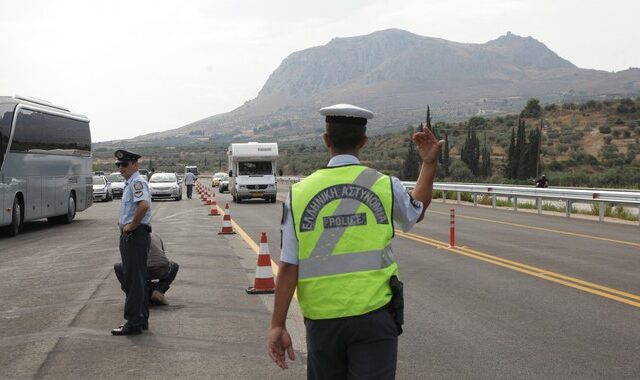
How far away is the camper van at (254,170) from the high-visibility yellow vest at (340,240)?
3550 cm

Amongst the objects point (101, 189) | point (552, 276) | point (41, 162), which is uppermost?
point (41, 162)

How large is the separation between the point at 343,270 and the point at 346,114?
0.72m

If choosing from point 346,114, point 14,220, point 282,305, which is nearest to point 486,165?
point 14,220

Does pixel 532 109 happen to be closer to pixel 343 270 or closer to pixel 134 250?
pixel 134 250

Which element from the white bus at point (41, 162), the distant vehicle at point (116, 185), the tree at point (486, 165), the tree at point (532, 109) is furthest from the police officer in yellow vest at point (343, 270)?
the tree at point (532, 109)

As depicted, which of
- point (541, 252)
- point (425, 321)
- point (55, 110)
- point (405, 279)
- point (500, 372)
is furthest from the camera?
point (55, 110)

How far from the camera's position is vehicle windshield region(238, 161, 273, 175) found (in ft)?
131

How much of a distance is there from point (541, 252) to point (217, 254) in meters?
6.29

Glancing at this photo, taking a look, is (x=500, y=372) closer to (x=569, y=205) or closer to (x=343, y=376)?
(x=343, y=376)

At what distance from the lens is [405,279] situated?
11.6 meters

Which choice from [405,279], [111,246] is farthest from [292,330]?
[111,246]

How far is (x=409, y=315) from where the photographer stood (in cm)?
887

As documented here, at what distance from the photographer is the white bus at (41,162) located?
20.4 meters

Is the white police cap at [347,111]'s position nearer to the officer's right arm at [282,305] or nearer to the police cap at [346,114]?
the police cap at [346,114]
